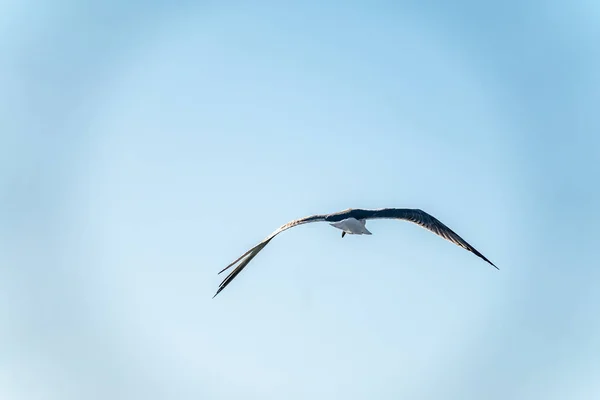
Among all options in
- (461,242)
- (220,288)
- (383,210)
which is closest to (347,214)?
(383,210)

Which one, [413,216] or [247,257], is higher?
[413,216]

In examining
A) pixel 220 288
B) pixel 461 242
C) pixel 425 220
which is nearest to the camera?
pixel 220 288

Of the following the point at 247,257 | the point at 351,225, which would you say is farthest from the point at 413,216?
the point at 247,257

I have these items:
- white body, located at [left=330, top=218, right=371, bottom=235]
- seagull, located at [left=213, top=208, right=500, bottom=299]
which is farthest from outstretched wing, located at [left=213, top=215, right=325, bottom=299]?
white body, located at [left=330, top=218, right=371, bottom=235]

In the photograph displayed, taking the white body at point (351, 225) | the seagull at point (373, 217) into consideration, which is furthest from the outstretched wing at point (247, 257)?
the white body at point (351, 225)

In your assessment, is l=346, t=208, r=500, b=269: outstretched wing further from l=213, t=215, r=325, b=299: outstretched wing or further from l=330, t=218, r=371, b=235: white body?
l=213, t=215, r=325, b=299: outstretched wing

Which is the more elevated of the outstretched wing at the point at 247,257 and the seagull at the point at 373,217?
the seagull at the point at 373,217

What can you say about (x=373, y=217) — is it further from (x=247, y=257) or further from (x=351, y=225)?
(x=247, y=257)

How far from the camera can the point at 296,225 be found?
137 feet

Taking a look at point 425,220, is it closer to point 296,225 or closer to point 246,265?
point 296,225

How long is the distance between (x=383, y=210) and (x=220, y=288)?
14.2 m

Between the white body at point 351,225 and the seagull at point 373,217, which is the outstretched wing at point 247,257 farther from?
the white body at point 351,225

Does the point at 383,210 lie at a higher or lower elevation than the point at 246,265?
higher

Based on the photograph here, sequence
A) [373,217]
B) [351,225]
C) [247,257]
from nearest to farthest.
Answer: [247,257] < [351,225] < [373,217]
